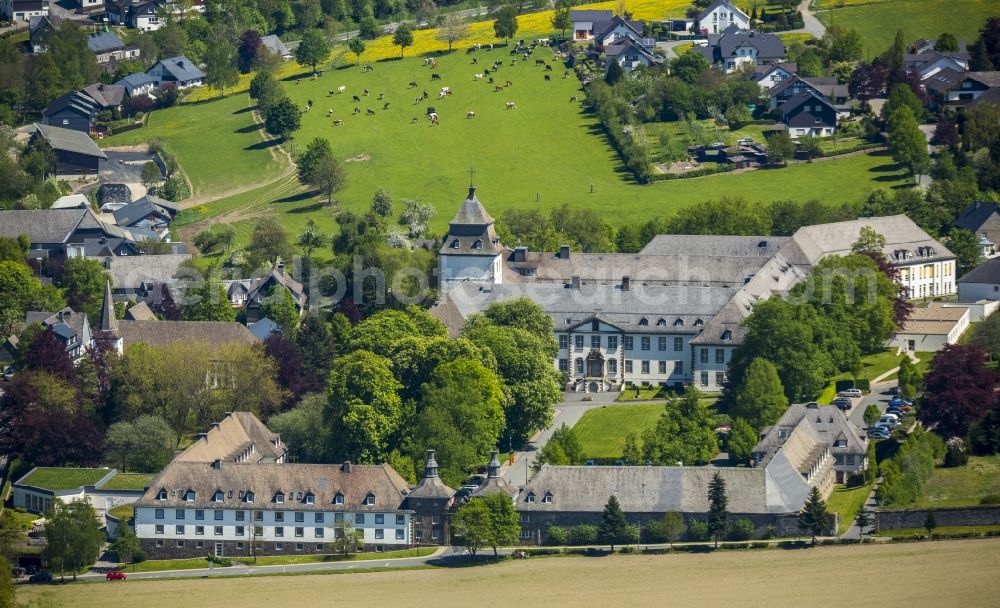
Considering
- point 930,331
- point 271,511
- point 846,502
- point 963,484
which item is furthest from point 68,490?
point 930,331

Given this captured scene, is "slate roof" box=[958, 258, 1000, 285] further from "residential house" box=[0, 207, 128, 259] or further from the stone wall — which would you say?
"residential house" box=[0, 207, 128, 259]

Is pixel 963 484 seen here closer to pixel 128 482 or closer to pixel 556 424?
pixel 556 424

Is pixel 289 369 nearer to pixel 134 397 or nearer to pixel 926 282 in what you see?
pixel 134 397

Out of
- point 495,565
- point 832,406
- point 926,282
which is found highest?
point 926,282

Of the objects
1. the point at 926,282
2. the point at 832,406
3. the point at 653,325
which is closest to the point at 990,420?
the point at 832,406

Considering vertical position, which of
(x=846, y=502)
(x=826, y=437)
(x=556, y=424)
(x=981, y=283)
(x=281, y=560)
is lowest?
(x=281, y=560)

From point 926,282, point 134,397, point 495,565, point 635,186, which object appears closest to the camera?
point 495,565
